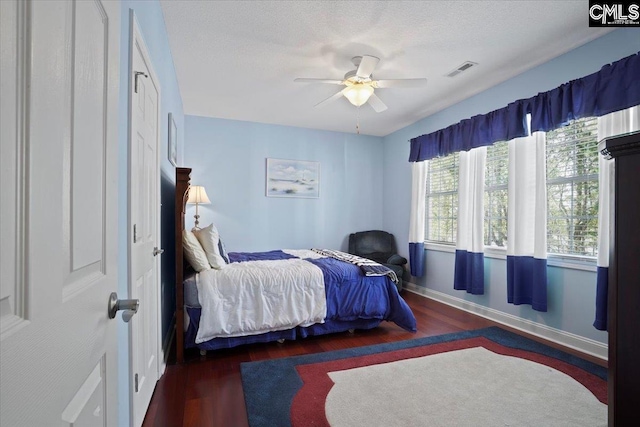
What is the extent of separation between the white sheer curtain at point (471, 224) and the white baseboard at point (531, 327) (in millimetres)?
268

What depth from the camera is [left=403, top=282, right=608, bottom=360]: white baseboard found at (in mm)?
2574

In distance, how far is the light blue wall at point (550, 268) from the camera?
2568mm

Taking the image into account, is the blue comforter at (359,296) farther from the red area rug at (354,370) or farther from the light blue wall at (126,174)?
the light blue wall at (126,174)

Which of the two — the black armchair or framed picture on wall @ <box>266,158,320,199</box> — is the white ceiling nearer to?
framed picture on wall @ <box>266,158,320,199</box>

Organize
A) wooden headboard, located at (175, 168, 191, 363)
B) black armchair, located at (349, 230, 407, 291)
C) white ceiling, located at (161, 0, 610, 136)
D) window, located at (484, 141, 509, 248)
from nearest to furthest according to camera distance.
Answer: white ceiling, located at (161, 0, 610, 136), wooden headboard, located at (175, 168, 191, 363), window, located at (484, 141, 509, 248), black armchair, located at (349, 230, 407, 291)

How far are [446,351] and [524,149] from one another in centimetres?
210

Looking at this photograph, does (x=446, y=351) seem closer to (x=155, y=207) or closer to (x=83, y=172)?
(x=155, y=207)

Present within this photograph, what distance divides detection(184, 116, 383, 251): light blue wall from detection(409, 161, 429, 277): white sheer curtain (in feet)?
3.56

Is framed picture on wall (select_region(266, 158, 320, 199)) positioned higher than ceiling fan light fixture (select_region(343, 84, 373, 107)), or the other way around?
ceiling fan light fixture (select_region(343, 84, 373, 107))

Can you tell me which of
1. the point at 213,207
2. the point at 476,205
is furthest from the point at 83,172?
the point at 213,207

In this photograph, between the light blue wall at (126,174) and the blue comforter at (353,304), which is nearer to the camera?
the light blue wall at (126,174)

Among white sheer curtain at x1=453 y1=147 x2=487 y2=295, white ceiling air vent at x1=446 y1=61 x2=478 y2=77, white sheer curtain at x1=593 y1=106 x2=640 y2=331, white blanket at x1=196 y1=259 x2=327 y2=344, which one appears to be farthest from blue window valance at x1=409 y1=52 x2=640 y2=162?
white blanket at x1=196 y1=259 x2=327 y2=344

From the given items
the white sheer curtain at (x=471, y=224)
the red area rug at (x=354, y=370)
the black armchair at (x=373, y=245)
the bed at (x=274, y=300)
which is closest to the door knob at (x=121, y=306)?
the red area rug at (x=354, y=370)

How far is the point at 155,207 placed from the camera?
6.70 feet
